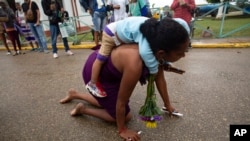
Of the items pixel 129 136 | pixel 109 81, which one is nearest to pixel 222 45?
pixel 109 81

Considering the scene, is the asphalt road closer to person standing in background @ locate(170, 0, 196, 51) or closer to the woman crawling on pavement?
the woman crawling on pavement

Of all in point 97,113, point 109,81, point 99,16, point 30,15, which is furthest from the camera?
point 30,15

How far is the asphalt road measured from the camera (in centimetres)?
206

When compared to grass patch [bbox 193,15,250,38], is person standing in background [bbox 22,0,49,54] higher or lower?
higher

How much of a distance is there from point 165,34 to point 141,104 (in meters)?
1.31

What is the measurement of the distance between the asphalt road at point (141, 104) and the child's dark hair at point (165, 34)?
2.89ft

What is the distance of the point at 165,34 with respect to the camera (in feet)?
4.86

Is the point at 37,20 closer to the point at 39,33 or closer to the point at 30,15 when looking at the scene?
the point at 30,15

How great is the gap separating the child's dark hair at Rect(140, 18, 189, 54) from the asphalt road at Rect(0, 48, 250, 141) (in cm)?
88

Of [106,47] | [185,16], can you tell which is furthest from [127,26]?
[185,16]

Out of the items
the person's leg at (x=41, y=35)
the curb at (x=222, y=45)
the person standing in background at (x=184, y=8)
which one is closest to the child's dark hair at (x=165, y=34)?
the person standing in background at (x=184, y=8)

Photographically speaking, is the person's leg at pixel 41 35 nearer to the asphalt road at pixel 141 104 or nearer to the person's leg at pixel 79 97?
the asphalt road at pixel 141 104

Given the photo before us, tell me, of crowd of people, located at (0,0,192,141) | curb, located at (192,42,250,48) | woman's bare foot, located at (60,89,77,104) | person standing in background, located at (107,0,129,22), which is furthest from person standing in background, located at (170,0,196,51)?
woman's bare foot, located at (60,89,77,104)

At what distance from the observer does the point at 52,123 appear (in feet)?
7.60
